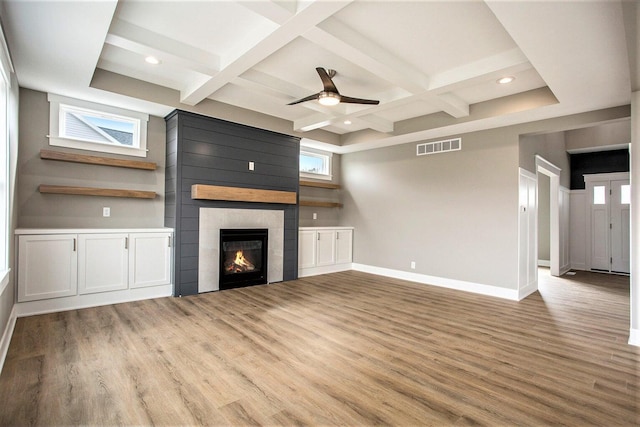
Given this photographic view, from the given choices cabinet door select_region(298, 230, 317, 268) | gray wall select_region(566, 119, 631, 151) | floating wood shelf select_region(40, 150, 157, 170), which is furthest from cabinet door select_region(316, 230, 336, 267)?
gray wall select_region(566, 119, 631, 151)

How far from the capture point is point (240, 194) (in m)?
5.12

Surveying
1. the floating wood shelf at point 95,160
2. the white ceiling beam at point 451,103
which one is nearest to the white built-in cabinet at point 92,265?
the floating wood shelf at point 95,160

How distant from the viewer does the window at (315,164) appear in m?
6.79

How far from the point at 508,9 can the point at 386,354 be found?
9.18 ft

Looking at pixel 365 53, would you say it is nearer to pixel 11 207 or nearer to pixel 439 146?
pixel 439 146

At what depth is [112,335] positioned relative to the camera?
311 cm

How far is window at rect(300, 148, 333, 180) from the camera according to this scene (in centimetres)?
679

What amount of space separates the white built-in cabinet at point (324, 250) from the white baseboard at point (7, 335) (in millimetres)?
3954

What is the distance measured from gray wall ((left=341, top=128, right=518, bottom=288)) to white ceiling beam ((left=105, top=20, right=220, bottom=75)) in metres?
3.98

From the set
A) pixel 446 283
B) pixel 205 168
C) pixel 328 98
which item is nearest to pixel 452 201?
pixel 446 283

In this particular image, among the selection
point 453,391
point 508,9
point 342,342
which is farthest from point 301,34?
point 453,391

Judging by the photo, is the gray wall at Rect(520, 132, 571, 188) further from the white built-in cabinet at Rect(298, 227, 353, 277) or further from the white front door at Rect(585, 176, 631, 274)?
the white built-in cabinet at Rect(298, 227, 353, 277)

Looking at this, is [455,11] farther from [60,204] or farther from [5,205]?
[60,204]

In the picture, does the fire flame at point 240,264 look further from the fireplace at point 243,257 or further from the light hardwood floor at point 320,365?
the light hardwood floor at point 320,365
